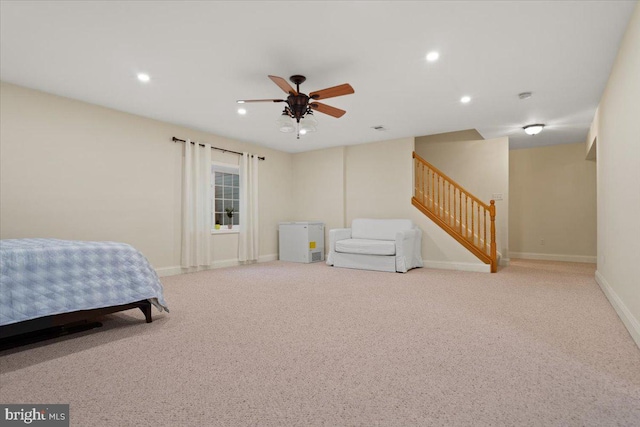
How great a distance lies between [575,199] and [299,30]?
7093mm

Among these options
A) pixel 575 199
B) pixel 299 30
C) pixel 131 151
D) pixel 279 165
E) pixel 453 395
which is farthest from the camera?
pixel 279 165

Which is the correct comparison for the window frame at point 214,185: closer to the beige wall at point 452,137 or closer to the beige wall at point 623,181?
the beige wall at point 452,137

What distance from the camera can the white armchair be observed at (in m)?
5.54

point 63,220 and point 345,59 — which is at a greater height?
point 345,59

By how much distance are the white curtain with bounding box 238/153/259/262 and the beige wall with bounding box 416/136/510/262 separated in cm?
375

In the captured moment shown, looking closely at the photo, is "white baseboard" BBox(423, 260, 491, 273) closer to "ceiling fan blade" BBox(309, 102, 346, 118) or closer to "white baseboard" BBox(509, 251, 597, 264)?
"white baseboard" BBox(509, 251, 597, 264)

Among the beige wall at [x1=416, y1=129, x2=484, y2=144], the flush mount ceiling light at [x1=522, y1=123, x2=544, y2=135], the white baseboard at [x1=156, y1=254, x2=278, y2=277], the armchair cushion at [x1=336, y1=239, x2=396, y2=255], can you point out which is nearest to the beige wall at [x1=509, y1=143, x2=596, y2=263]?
the beige wall at [x1=416, y1=129, x2=484, y2=144]

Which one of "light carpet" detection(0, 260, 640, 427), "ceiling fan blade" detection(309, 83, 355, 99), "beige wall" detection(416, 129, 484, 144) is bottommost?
"light carpet" detection(0, 260, 640, 427)

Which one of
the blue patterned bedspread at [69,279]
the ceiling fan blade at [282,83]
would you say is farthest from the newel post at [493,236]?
the blue patterned bedspread at [69,279]

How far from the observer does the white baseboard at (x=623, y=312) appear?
2341mm

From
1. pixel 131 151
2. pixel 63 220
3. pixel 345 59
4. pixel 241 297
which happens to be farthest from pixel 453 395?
pixel 131 151

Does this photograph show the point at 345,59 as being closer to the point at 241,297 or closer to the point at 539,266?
the point at 241,297

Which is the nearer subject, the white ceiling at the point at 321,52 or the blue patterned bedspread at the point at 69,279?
the blue patterned bedspread at the point at 69,279

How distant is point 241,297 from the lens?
3.77 metres
